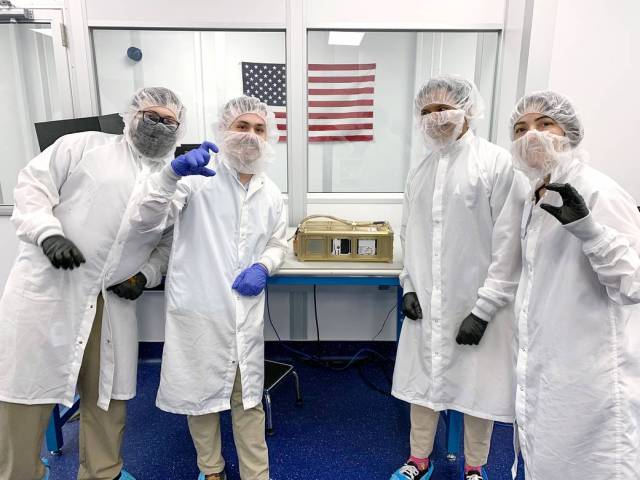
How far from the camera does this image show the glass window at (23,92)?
231cm

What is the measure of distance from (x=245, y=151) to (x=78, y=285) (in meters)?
0.72

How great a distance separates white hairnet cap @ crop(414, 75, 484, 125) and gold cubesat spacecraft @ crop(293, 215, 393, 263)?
1.92 ft

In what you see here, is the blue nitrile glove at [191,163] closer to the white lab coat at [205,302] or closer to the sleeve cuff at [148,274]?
the white lab coat at [205,302]

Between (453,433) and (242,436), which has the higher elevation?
(242,436)

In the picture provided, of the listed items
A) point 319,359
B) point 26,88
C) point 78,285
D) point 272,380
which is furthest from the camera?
point 319,359

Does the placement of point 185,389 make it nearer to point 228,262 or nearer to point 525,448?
point 228,262

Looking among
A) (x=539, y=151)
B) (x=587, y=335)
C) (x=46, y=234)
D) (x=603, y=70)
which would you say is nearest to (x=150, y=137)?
(x=46, y=234)

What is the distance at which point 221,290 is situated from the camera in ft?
4.77

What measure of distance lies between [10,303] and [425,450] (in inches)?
62.3

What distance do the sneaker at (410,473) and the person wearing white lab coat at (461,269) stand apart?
217mm

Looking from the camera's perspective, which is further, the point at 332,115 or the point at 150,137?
the point at 332,115

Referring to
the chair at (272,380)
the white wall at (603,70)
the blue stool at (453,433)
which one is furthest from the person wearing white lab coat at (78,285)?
the white wall at (603,70)

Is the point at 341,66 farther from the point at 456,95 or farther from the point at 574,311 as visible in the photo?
the point at 574,311

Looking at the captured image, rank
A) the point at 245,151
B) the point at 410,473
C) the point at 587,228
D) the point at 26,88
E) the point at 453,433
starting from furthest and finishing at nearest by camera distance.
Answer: the point at 26,88, the point at 453,433, the point at 410,473, the point at 245,151, the point at 587,228
